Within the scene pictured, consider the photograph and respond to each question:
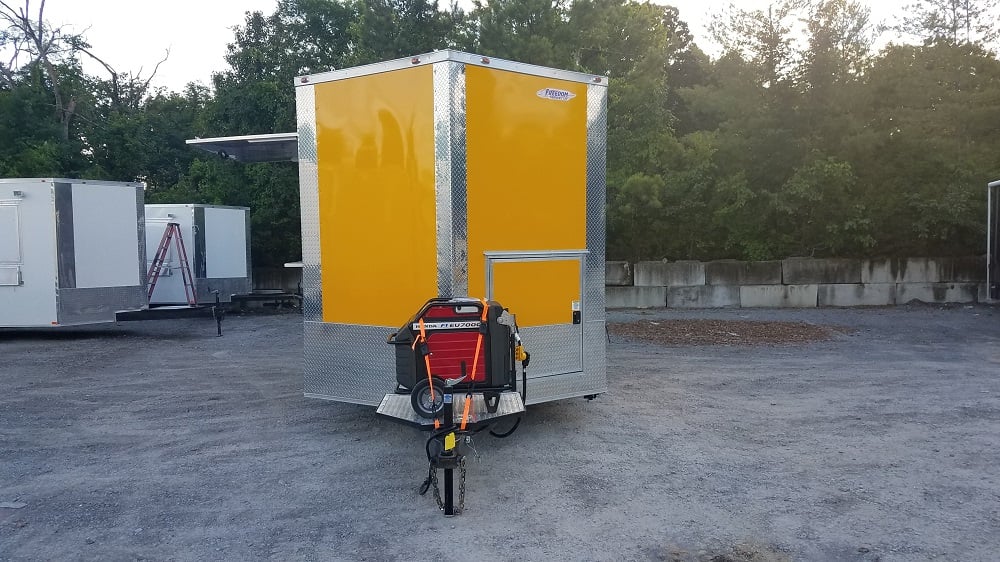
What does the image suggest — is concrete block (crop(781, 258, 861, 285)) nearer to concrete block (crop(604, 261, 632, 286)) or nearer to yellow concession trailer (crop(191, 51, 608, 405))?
concrete block (crop(604, 261, 632, 286))

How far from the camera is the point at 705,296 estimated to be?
55.3 ft

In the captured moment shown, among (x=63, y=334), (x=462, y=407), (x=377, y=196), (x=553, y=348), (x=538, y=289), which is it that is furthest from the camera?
(x=63, y=334)

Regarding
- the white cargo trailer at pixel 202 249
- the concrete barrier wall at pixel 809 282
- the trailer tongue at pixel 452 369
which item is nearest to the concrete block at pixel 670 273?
the concrete barrier wall at pixel 809 282

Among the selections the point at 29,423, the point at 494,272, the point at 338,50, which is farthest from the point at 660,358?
the point at 338,50

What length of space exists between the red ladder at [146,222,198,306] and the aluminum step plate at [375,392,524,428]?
11691 millimetres

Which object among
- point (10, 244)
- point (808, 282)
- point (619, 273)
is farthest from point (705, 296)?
point (10, 244)

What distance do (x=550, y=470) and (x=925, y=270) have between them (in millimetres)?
14535

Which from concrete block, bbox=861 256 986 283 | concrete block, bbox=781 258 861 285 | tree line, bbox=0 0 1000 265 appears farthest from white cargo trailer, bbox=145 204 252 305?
concrete block, bbox=861 256 986 283

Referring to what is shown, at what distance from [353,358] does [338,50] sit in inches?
891

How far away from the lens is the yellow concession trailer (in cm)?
597

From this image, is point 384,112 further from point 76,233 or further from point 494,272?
point 76,233

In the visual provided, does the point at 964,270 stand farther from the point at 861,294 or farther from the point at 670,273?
the point at 670,273

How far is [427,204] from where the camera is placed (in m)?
6.00

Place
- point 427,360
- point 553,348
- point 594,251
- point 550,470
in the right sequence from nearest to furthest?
point 427,360
point 550,470
point 553,348
point 594,251
